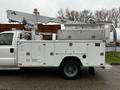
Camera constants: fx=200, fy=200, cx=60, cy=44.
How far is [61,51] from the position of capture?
25.7ft

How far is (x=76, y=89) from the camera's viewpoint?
675 centimetres

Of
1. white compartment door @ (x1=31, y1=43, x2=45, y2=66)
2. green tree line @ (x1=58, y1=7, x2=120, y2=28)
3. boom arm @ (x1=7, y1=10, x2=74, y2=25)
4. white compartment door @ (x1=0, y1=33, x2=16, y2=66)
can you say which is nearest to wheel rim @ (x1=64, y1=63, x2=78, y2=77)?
white compartment door @ (x1=31, y1=43, x2=45, y2=66)

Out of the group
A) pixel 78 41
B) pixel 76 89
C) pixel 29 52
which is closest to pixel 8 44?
pixel 29 52

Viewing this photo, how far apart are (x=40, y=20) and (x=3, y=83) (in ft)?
13.5

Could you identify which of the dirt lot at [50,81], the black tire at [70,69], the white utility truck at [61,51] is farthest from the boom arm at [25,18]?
the black tire at [70,69]

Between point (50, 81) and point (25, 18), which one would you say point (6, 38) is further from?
point (50, 81)

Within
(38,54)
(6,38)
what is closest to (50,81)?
(38,54)

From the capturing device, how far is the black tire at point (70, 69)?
8.05 metres

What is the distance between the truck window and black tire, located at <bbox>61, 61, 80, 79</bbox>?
2.39m

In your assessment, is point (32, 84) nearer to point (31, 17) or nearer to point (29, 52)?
point (29, 52)

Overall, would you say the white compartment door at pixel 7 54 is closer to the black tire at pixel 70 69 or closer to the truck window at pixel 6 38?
the truck window at pixel 6 38

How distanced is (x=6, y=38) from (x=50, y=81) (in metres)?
2.53

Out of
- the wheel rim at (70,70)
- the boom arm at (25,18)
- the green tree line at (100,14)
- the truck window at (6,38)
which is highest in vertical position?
the green tree line at (100,14)

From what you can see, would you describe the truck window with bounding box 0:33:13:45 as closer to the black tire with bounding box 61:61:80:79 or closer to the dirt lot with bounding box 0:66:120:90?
the dirt lot with bounding box 0:66:120:90
